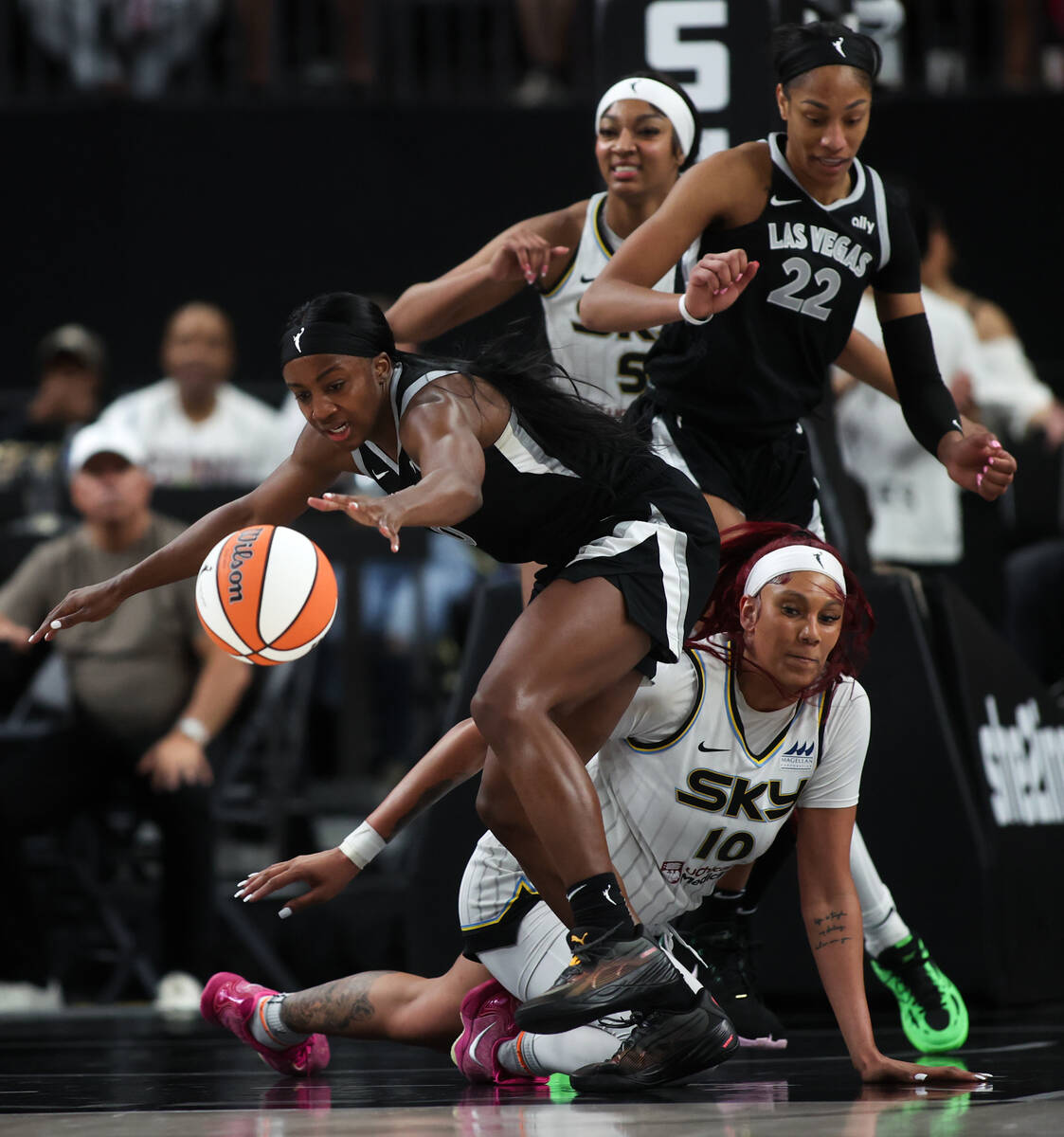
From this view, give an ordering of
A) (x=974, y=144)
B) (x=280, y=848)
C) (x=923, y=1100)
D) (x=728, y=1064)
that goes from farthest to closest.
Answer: (x=974, y=144), (x=280, y=848), (x=728, y=1064), (x=923, y=1100)

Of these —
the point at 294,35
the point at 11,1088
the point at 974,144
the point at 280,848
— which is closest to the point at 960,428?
the point at 11,1088

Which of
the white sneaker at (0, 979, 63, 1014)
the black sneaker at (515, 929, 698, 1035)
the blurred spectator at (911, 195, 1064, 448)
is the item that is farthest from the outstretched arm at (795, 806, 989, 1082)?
the blurred spectator at (911, 195, 1064, 448)

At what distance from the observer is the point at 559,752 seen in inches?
131

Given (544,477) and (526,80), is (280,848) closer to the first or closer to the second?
(544,477)

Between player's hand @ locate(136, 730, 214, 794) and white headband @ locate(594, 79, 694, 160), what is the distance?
292cm

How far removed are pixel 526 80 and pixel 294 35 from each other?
1.43m

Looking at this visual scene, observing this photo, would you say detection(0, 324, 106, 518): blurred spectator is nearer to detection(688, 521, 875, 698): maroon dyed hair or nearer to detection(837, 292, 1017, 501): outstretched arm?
detection(837, 292, 1017, 501): outstretched arm

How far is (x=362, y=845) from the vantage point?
3.83 meters

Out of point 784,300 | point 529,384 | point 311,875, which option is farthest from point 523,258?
point 311,875

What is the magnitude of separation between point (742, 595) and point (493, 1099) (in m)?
1.13

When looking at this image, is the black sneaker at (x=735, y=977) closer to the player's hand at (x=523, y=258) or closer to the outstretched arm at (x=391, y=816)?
the outstretched arm at (x=391, y=816)

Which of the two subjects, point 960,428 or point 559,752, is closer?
point 559,752

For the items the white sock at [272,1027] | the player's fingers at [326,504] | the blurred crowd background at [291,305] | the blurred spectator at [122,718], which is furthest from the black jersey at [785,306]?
the blurred spectator at [122,718]

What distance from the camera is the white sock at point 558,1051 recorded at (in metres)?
3.46
